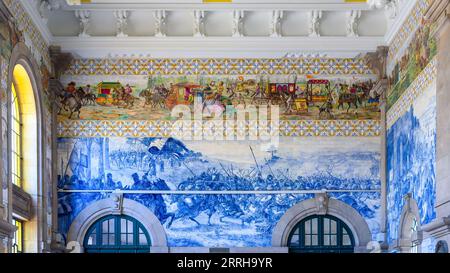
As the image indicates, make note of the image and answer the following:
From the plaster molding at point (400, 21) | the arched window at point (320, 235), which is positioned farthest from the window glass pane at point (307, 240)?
the plaster molding at point (400, 21)

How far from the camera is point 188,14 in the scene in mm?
18078

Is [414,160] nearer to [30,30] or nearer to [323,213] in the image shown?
[323,213]

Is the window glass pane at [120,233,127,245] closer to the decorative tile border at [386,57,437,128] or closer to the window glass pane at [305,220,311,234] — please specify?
the window glass pane at [305,220,311,234]

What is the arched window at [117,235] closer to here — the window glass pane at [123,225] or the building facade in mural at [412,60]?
the window glass pane at [123,225]

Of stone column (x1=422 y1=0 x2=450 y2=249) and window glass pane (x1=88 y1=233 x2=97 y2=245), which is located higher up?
stone column (x1=422 y1=0 x2=450 y2=249)

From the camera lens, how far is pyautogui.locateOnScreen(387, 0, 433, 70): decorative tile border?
14.1 m

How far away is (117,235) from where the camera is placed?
18000 mm

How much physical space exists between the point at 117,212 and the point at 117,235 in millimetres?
590

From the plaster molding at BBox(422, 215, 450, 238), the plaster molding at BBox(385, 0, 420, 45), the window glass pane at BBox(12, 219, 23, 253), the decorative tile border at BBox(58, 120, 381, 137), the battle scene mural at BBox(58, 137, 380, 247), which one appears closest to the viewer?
the plaster molding at BBox(422, 215, 450, 238)

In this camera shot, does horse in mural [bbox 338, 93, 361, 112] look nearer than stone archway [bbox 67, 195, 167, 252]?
No

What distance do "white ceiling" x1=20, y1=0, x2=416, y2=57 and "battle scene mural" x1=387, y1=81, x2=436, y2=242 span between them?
2709 mm

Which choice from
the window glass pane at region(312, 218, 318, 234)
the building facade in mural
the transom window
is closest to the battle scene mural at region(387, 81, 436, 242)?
the building facade in mural

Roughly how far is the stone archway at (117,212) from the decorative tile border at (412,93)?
6199mm
